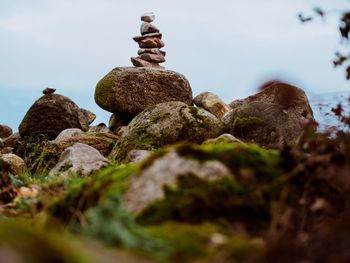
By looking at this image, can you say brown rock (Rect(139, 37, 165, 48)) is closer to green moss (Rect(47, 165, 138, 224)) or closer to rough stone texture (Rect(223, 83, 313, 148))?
rough stone texture (Rect(223, 83, 313, 148))

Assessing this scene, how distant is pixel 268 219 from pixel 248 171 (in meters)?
0.40

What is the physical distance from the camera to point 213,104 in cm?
3009

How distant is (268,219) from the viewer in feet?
13.1

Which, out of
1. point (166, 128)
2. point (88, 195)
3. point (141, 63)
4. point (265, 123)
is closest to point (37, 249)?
point (88, 195)

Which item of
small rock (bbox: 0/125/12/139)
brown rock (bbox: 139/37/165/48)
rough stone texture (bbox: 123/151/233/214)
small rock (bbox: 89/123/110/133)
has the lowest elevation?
small rock (bbox: 0/125/12/139)

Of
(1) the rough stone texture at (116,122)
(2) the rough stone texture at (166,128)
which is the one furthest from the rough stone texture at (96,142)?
(1) the rough stone texture at (116,122)

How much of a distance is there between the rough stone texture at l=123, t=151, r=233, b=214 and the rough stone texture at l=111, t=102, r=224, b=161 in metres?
11.8

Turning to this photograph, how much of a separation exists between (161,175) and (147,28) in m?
30.0

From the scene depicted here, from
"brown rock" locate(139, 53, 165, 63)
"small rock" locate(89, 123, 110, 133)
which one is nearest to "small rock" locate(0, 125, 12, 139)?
"brown rock" locate(139, 53, 165, 63)

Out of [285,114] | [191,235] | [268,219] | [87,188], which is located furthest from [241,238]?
[285,114]

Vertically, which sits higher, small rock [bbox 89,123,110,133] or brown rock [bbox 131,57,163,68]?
brown rock [bbox 131,57,163,68]

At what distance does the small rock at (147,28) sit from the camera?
33.7m

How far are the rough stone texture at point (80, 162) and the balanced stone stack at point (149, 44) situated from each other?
2238 centimetres

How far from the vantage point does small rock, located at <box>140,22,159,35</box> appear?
33.7m
